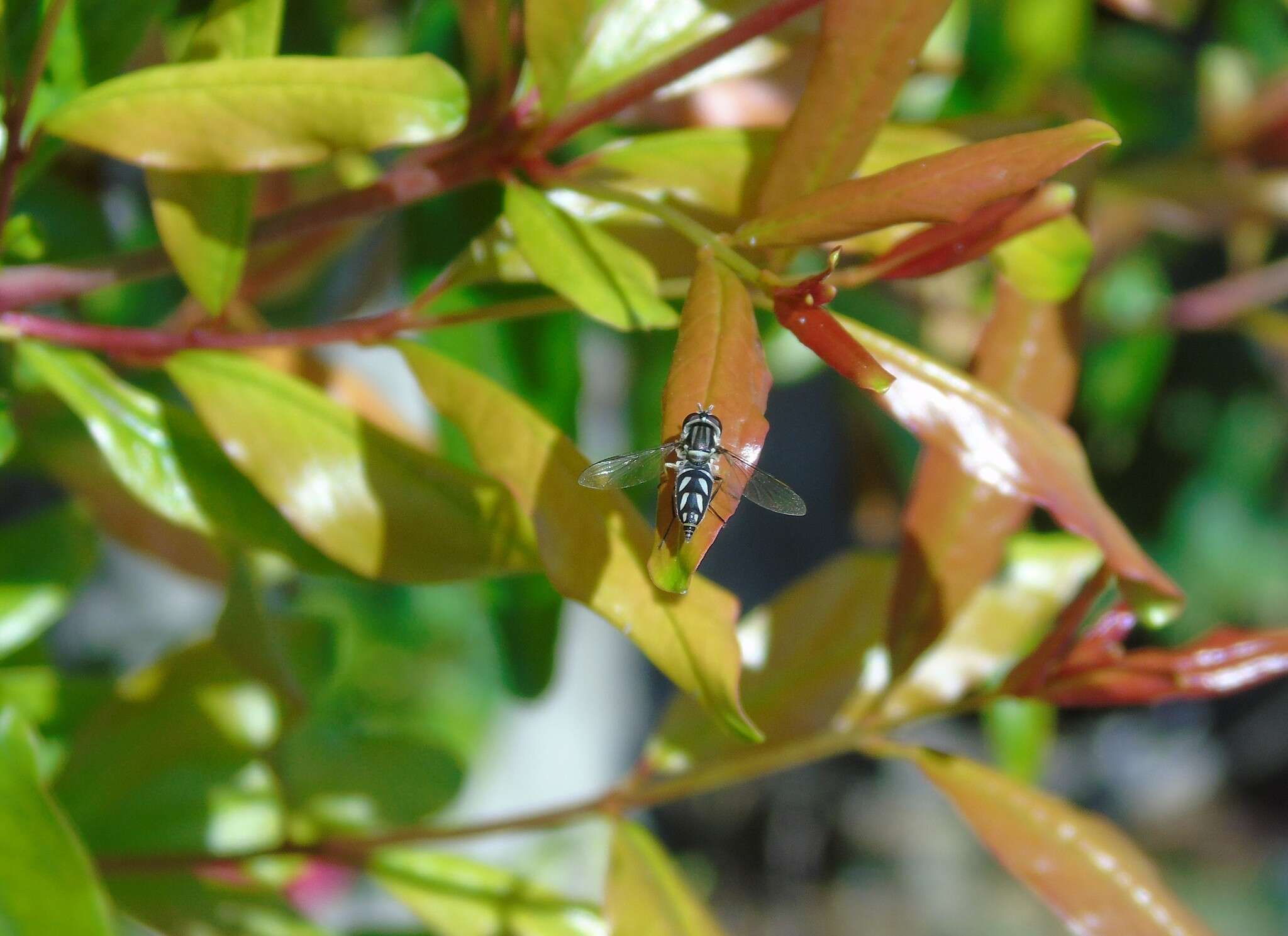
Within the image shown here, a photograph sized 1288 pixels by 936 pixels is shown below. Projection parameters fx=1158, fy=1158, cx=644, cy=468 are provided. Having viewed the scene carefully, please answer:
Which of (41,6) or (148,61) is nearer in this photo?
(41,6)

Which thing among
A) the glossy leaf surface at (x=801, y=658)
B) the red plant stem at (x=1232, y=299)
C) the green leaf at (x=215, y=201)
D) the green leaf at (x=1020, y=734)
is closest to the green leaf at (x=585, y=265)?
the green leaf at (x=215, y=201)

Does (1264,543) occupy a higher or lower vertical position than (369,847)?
higher

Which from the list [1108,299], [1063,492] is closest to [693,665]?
[1063,492]

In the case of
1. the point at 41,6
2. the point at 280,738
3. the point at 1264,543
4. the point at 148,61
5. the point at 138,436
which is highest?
the point at 1264,543

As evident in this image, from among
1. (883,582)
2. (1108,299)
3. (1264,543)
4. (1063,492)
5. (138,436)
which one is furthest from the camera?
(1264,543)

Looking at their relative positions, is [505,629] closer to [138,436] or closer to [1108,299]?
[138,436]

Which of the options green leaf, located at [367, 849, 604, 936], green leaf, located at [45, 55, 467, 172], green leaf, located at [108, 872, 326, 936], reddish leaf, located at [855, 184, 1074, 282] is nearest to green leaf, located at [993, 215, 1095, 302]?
reddish leaf, located at [855, 184, 1074, 282]

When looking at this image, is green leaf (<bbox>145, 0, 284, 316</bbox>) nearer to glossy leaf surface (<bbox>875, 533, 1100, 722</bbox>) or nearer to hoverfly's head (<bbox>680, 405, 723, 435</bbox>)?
hoverfly's head (<bbox>680, 405, 723, 435</bbox>)
